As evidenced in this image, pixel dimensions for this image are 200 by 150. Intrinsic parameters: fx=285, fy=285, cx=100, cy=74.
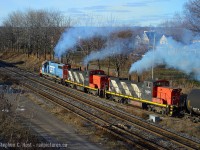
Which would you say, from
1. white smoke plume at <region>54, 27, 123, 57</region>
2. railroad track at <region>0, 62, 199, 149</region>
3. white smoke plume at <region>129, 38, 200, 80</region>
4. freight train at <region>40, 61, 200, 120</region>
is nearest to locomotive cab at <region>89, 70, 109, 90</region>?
freight train at <region>40, 61, 200, 120</region>

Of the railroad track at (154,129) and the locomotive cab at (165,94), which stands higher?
the locomotive cab at (165,94)

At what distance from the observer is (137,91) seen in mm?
25578

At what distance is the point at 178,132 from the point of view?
1866 centimetres

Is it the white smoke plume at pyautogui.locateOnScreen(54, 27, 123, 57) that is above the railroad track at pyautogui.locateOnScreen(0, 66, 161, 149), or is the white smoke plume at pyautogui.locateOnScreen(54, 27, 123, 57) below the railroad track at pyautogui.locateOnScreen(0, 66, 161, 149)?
above

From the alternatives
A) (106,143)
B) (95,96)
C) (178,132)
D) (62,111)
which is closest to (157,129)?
(178,132)

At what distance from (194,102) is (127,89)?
7826 mm

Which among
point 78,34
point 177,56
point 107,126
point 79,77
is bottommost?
point 107,126

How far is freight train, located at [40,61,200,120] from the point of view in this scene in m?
22.3

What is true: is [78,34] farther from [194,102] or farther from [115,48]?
[194,102]

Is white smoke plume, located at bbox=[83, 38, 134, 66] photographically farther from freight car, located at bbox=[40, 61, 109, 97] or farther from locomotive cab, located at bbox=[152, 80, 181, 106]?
locomotive cab, located at bbox=[152, 80, 181, 106]

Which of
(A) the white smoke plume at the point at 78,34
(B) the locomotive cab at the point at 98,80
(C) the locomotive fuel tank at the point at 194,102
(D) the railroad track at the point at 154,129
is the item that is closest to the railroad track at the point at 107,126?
(D) the railroad track at the point at 154,129

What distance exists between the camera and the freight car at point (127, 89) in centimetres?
2269

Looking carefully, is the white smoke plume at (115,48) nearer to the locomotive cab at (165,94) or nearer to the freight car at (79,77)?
the freight car at (79,77)

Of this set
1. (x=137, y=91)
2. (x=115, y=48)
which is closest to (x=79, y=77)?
(x=115, y=48)
